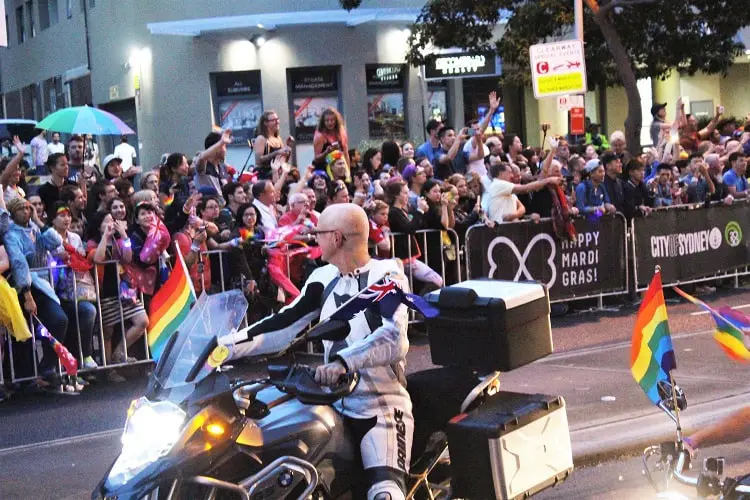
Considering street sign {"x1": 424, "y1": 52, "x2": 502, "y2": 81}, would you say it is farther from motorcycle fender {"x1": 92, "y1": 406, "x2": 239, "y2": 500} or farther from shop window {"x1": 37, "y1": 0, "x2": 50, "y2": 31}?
motorcycle fender {"x1": 92, "y1": 406, "x2": 239, "y2": 500}

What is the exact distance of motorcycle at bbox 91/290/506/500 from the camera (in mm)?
4305

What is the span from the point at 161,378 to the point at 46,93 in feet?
119

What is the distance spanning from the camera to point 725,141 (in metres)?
19.7

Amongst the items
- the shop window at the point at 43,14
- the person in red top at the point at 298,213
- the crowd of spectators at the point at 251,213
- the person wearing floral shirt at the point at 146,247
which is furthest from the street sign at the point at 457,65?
the shop window at the point at 43,14

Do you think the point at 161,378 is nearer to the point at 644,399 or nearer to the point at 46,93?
the point at 644,399

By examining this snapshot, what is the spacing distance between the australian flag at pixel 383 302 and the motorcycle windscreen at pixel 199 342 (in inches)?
16.0

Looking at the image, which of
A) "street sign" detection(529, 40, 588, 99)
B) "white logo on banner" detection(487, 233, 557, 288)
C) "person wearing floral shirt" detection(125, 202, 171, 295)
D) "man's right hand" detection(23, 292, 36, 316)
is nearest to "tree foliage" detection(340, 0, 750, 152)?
"street sign" detection(529, 40, 588, 99)

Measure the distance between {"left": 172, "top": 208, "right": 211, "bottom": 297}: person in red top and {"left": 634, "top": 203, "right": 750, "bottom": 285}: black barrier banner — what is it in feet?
19.1

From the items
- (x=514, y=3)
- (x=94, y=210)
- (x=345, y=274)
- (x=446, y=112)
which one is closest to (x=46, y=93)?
(x=446, y=112)

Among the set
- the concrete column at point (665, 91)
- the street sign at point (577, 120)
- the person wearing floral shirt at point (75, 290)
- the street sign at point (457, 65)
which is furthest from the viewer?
the concrete column at point (665, 91)

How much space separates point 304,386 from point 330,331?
0.23m

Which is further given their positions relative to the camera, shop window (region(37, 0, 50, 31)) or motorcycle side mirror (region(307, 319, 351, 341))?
shop window (region(37, 0, 50, 31))

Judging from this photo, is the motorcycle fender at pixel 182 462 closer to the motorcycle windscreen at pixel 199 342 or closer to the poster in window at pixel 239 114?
the motorcycle windscreen at pixel 199 342

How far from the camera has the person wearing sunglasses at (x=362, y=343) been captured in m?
4.87
